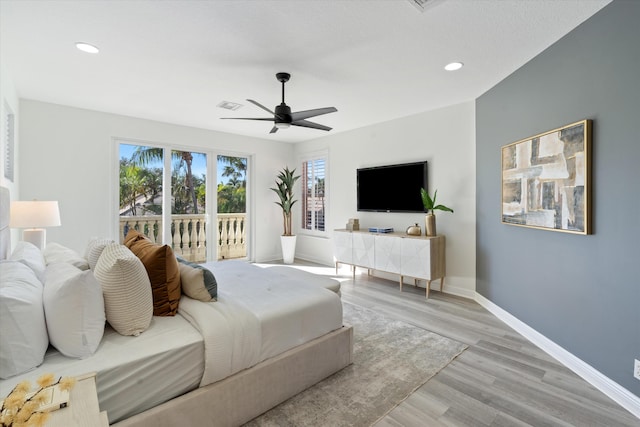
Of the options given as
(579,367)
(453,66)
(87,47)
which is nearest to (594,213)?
(579,367)

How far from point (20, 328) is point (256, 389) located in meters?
1.16

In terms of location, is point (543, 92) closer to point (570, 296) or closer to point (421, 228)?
point (570, 296)

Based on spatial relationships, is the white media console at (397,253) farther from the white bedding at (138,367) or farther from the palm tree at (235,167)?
the white bedding at (138,367)

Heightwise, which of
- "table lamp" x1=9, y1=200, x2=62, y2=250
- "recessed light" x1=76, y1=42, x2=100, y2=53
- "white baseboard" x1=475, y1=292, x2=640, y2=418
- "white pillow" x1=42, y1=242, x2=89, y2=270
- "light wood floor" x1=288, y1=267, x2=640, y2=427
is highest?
"recessed light" x1=76, y1=42, x2=100, y2=53

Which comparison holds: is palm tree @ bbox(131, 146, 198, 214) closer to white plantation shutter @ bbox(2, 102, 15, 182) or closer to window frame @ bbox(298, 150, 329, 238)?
white plantation shutter @ bbox(2, 102, 15, 182)

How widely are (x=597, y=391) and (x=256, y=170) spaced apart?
18.2ft

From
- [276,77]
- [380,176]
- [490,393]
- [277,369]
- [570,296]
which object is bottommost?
[490,393]

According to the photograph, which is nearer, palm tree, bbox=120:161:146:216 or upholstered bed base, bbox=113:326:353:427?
upholstered bed base, bbox=113:326:353:427

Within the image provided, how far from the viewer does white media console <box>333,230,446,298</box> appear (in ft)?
13.0

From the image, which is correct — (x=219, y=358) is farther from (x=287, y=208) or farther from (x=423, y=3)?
(x=287, y=208)

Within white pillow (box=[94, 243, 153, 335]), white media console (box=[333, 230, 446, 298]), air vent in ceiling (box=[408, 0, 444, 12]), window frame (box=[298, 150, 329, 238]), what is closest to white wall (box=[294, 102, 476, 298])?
white media console (box=[333, 230, 446, 298])

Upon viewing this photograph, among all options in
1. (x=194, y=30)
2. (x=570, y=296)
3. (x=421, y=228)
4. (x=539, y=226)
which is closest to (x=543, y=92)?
(x=539, y=226)

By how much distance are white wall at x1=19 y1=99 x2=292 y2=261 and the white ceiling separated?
34 cm

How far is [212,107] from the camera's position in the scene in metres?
4.18
